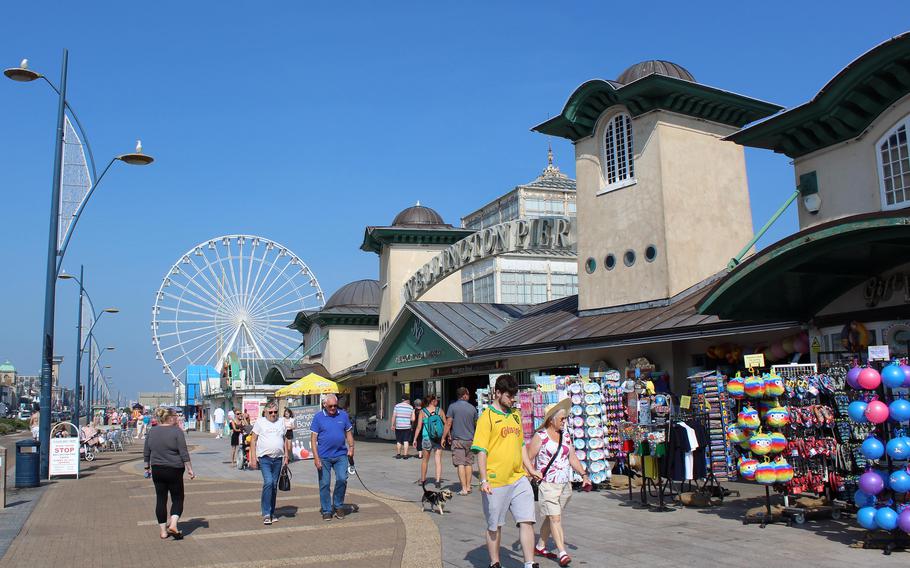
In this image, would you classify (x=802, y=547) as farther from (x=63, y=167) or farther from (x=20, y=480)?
(x=63, y=167)

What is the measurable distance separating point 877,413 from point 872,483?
758 millimetres

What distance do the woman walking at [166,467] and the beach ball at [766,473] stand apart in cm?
725

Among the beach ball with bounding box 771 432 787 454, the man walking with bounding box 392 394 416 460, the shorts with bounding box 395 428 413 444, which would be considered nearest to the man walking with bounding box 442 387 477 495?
the beach ball with bounding box 771 432 787 454

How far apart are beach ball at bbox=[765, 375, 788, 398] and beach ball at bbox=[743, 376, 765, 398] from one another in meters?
0.06

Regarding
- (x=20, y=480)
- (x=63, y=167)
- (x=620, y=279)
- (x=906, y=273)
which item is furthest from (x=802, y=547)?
(x=63, y=167)

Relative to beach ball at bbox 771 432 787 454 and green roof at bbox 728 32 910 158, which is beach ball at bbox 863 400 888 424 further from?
green roof at bbox 728 32 910 158

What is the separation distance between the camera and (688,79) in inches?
783

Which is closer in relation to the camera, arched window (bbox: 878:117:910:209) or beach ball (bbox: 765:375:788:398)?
beach ball (bbox: 765:375:788:398)

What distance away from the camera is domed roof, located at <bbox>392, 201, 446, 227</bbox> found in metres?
36.3

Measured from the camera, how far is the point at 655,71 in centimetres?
1959

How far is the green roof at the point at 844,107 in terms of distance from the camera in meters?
10.9

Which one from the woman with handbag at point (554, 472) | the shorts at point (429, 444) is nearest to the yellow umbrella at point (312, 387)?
the shorts at point (429, 444)

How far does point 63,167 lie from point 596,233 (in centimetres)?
1352

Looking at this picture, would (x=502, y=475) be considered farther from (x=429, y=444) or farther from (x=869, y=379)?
(x=429, y=444)
